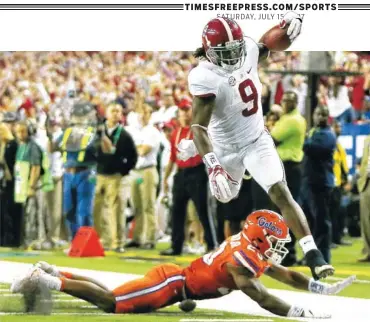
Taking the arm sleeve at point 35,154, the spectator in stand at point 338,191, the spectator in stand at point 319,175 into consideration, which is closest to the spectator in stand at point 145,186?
the arm sleeve at point 35,154

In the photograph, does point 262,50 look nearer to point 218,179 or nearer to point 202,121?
point 202,121

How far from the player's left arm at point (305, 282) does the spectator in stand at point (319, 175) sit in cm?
133

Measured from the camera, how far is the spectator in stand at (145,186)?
703 cm

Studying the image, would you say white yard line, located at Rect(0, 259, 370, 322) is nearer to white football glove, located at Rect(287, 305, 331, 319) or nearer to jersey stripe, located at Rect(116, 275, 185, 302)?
white football glove, located at Rect(287, 305, 331, 319)

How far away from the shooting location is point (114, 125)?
268 inches

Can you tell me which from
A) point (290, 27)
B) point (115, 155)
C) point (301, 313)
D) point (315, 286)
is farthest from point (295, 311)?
point (115, 155)

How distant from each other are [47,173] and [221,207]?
1313 mm

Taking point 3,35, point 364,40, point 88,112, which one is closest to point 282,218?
point 364,40

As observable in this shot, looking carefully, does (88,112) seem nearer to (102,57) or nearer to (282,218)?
(102,57)

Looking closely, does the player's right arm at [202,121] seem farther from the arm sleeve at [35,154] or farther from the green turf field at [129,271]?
the arm sleeve at [35,154]

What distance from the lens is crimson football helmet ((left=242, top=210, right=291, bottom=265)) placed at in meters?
4.62

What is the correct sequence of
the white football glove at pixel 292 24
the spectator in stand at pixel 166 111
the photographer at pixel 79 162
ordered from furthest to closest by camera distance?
the photographer at pixel 79 162, the spectator in stand at pixel 166 111, the white football glove at pixel 292 24

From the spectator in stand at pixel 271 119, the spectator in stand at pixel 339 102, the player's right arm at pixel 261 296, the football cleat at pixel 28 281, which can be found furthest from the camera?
the spectator in stand at pixel 339 102

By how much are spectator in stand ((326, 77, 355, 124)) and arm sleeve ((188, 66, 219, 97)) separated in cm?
161
